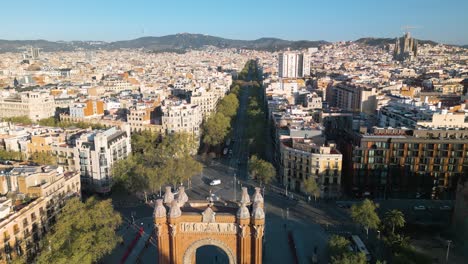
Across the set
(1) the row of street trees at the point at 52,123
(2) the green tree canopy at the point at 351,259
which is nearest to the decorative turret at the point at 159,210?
(2) the green tree canopy at the point at 351,259

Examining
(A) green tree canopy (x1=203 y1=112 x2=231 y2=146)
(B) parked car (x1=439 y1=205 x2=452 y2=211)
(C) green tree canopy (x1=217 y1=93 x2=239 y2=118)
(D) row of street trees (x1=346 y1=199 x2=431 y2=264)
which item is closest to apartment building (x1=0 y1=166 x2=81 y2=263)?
(D) row of street trees (x1=346 y1=199 x2=431 y2=264)

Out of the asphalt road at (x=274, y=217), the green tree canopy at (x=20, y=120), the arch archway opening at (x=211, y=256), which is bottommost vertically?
the asphalt road at (x=274, y=217)

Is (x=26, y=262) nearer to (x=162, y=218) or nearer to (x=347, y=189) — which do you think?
(x=162, y=218)

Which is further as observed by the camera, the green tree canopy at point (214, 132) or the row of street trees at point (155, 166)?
the green tree canopy at point (214, 132)

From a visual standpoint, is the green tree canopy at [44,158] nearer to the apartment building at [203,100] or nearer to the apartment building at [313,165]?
the apartment building at [313,165]

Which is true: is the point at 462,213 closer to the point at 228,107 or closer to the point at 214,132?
the point at 214,132

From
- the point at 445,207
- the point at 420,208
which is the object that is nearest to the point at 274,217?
the point at 420,208

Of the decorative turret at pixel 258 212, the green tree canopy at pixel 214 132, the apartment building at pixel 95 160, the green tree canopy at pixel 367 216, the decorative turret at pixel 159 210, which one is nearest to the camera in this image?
the decorative turret at pixel 258 212

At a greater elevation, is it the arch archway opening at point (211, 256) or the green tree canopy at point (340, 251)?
the green tree canopy at point (340, 251)
